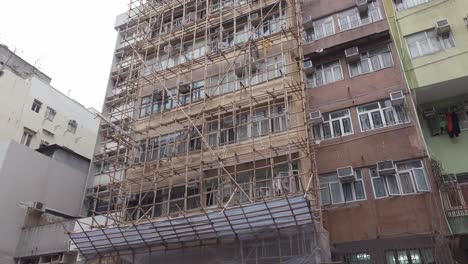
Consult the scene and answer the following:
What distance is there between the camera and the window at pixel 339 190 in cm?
1132

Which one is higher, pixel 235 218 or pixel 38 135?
pixel 38 135

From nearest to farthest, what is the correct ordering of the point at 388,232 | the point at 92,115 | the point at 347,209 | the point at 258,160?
the point at 388,232
the point at 347,209
the point at 258,160
the point at 92,115

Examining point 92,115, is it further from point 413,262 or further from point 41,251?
point 413,262

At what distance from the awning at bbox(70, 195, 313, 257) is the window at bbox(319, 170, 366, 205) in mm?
1979

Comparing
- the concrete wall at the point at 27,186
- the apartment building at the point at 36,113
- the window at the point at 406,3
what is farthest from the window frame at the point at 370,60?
the apartment building at the point at 36,113

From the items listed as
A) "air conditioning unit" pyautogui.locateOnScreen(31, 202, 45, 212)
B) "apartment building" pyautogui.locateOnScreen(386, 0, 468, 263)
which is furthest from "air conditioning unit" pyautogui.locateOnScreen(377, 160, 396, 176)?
"air conditioning unit" pyautogui.locateOnScreen(31, 202, 45, 212)

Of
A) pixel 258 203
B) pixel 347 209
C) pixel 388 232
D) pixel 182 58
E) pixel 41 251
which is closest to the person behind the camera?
pixel 258 203

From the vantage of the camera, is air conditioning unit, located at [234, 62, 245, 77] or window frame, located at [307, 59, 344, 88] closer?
window frame, located at [307, 59, 344, 88]

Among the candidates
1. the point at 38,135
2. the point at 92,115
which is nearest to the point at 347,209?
the point at 38,135

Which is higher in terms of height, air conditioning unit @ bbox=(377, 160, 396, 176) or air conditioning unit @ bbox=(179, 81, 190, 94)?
air conditioning unit @ bbox=(179, 81, 190, 94)

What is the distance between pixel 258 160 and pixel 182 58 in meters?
6.31

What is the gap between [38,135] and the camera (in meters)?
21.7

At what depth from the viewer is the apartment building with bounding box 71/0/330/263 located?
1034 centimetres

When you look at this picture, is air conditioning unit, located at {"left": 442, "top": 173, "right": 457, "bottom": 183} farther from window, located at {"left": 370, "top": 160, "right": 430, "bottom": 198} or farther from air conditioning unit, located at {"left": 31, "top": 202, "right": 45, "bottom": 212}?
air conditioning unit, located at {"left": 31, "top": 202, "right": 45, "bottom": 212}
